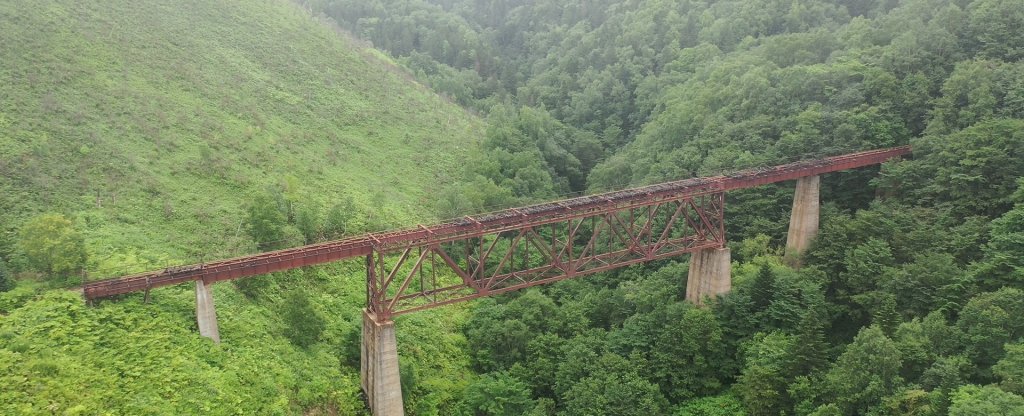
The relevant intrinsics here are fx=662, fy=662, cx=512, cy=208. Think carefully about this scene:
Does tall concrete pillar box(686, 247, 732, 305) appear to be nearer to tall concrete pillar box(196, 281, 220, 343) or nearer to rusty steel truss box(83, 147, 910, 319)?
rusty steel truss box(83, 147, 910, 319)

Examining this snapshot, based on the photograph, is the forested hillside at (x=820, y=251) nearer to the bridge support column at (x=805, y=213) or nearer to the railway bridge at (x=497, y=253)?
the bridge support column at (x=805, y=213)

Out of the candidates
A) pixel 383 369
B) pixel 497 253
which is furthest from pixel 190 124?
pixel 383 369

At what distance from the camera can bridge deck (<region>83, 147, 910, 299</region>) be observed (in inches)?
1228

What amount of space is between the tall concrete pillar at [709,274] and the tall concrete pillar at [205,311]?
2952cm

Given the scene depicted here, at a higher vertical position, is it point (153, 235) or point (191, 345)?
point (153, 235)

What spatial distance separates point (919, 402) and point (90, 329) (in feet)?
121

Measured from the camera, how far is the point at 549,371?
38.9 metres

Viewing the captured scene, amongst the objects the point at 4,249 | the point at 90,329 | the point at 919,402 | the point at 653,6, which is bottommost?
the point at 919,402

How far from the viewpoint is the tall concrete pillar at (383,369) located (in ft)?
109

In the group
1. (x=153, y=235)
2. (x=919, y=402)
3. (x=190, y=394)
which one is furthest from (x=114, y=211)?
(x=919, y=402)

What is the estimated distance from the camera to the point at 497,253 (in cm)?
5356

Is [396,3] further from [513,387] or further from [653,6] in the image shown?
[513,387]

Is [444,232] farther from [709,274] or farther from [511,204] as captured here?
[511,204]

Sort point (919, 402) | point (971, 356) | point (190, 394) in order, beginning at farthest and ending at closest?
point (971, 356)
point (919, 402)
point (190, 394)
